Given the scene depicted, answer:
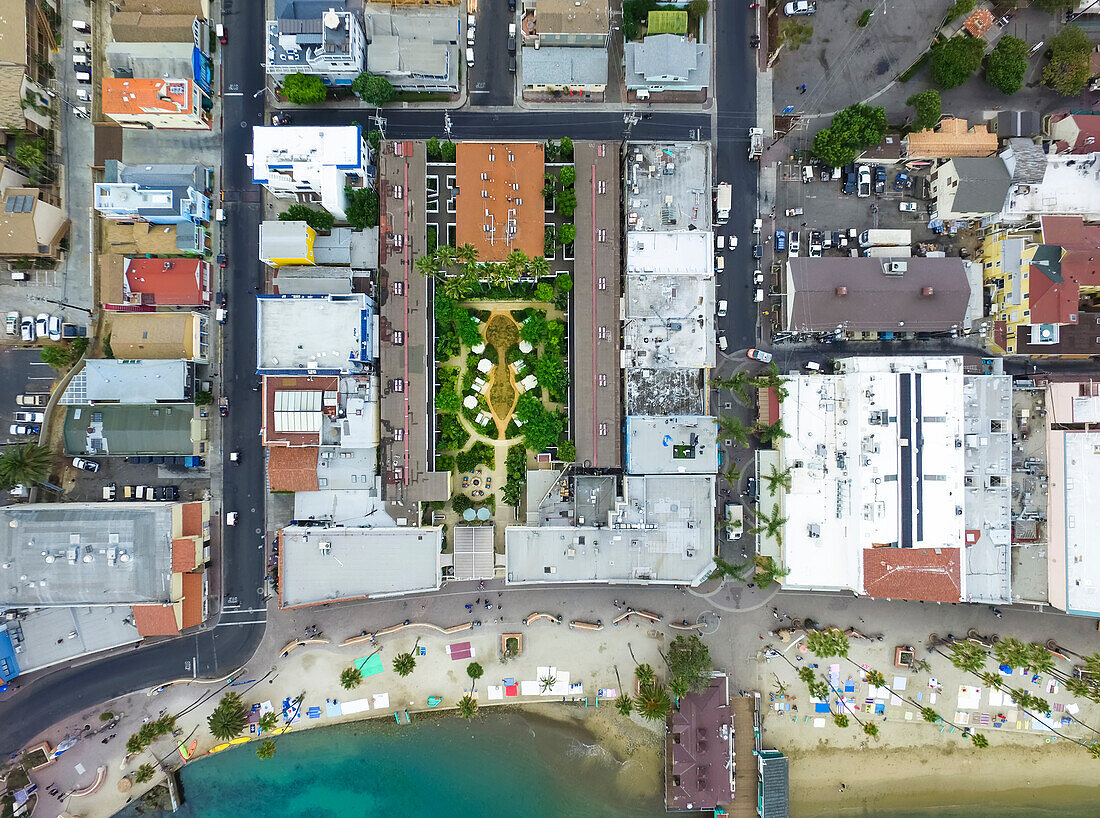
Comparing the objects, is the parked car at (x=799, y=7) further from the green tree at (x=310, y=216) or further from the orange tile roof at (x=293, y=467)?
the orange tile roof at (x=293, y=467)

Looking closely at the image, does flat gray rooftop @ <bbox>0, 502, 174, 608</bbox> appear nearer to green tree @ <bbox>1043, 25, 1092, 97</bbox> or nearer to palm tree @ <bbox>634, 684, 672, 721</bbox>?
palm tree @ <bbox>634, 684, 672, 721</bbox>

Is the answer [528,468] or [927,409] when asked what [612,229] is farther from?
[927,409]

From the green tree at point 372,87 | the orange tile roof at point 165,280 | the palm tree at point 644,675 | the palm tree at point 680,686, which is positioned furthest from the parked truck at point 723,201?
the orange tile roof at point 165,280

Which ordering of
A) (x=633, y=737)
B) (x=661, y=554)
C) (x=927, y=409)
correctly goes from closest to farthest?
1. (x=927, y=409)
2. (x=661, y=554)
3. (x=633, y=737)

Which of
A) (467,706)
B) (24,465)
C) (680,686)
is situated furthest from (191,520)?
(680,686)

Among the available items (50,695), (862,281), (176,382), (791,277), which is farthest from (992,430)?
(50,695)

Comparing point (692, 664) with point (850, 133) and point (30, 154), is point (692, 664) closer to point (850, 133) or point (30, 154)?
point (850, 133)

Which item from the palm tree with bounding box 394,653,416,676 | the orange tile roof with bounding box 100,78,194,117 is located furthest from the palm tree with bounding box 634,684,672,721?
the orange tile roof with bounding box 100,78,194,117
